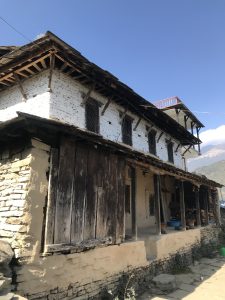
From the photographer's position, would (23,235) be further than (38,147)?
No

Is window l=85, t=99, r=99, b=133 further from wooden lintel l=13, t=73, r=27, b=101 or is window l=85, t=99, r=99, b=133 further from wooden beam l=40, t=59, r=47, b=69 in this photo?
wooden lintel l=13, t=73, r=27, b=101

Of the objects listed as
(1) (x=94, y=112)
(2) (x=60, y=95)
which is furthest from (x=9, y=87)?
(1) (x=94, y=112)

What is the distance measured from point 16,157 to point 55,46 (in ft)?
14.6

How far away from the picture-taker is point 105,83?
11.6 metres

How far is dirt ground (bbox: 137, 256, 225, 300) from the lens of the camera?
8.07m

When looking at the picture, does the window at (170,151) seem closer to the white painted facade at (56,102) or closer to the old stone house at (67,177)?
the old stone house at (67,177)

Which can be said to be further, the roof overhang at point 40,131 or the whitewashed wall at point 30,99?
the whitewashed wall at point 30,99

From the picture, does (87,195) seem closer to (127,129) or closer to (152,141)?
(127,129)

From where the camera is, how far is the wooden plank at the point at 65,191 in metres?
6.35

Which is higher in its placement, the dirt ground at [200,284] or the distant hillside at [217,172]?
the distant hillside at [217,172]

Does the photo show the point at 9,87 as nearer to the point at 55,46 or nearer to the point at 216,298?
the point at 55,46

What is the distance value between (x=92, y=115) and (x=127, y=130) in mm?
2891

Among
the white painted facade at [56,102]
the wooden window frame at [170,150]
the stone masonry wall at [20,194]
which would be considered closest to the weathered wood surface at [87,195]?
the stone masonry wall at [20,194]

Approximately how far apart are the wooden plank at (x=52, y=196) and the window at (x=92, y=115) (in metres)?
5.12
